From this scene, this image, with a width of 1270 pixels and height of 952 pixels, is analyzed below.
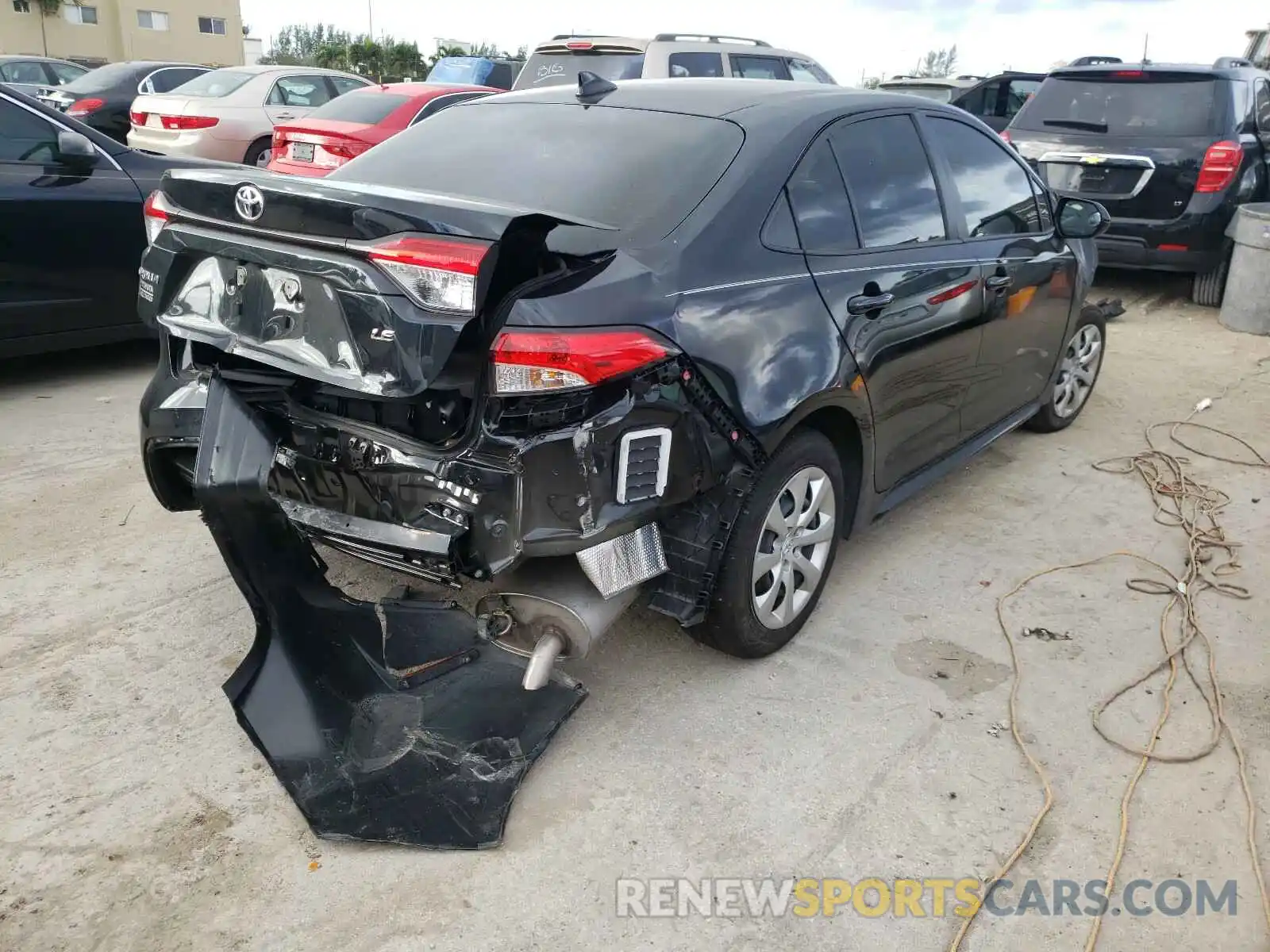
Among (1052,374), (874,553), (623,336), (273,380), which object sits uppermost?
(623,336)

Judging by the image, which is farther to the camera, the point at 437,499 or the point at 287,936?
the point at 437,499

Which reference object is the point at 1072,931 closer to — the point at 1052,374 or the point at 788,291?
the point at 788,291

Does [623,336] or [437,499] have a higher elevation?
[623,336]

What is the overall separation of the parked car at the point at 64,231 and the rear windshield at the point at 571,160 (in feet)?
7.78

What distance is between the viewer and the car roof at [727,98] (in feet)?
10.9

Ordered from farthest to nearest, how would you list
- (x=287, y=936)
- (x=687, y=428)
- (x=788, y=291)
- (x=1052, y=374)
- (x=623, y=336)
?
(x=1052, y=374)
(x=788, y=291)
(x=687, y=428)
(x=623, y=336)
(x=287, y=936)

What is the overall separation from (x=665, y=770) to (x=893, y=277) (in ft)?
5.86

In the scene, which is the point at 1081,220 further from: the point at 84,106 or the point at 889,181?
the point at 84,106

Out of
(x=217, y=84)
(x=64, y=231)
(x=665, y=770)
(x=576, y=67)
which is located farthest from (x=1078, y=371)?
(x=217, y=84)

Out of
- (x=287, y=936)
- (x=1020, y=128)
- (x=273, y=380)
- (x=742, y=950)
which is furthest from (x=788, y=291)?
(x=1020, y=128)

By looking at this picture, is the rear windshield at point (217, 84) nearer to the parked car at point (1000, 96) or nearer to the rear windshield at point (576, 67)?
the rear windshield at point (576, 67)

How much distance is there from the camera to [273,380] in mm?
2836

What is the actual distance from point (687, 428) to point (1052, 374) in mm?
3057

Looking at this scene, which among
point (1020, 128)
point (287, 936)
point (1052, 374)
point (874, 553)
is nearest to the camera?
point (287, 936)
